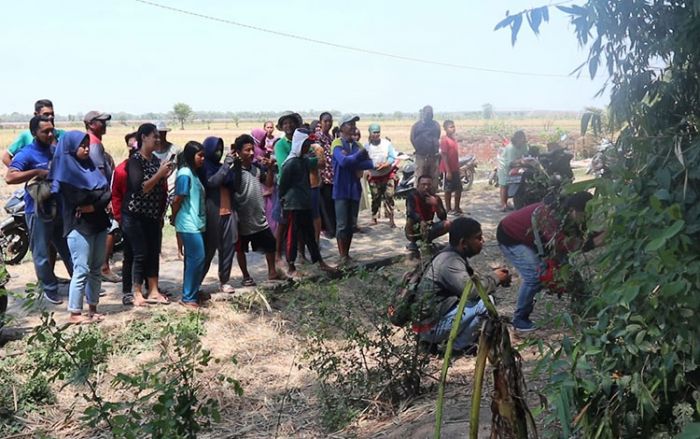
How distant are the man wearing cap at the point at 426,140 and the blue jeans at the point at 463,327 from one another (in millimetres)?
4988

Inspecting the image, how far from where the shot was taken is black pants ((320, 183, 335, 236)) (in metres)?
9.18

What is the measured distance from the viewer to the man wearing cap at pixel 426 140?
10.2 meters

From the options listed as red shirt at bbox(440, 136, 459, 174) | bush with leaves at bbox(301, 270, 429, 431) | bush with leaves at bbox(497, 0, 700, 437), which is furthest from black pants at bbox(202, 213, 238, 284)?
red shirt at bbox(440, 136, 459, 174)

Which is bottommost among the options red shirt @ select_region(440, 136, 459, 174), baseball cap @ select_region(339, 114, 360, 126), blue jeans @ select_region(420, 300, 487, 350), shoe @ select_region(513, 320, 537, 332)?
shoe @ select_region(513, 320, 537, 332)

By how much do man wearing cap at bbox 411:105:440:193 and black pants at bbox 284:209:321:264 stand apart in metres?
3.08

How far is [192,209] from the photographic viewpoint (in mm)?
6258

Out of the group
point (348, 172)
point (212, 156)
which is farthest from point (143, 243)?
point (348, 172)

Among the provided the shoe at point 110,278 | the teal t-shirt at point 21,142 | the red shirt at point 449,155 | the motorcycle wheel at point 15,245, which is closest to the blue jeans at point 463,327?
the shoe at point 110,278

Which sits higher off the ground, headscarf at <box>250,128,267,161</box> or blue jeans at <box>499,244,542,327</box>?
headscarf at <box>250,128,267,161</box>

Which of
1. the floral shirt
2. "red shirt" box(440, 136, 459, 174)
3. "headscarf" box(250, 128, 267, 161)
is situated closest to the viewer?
"headscarf" box(250, 128, 267, 161)

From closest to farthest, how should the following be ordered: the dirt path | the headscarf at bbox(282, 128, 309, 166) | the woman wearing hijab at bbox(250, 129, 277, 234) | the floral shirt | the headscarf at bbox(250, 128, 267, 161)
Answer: the dirt path → the headscarf at bbox(282, 128, 309, 166) → the woman wearing hijab at bbox(250, 129, 277, 234) → the headscarf at bbox(250, 128, 267, 161) → the floral shirt

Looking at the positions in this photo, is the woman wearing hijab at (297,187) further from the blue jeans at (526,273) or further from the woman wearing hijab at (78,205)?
the blue jeans at (526,273)

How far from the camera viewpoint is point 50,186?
6.03 metres

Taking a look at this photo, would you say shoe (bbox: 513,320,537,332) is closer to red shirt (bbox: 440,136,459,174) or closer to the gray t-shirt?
the gray t-shirt
